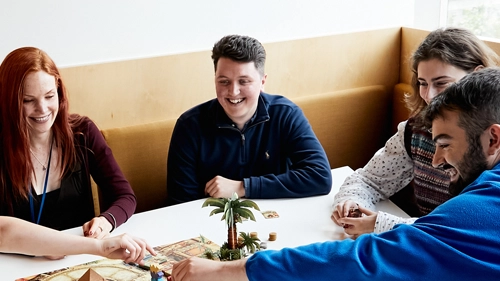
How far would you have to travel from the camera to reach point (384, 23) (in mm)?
3551

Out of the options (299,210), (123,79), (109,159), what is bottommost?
(299,210)

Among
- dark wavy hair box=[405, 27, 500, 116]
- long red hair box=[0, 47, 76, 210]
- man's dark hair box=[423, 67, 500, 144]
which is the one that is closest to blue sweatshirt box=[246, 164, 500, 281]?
man's dark hair box=[423, 67, 500, 144]

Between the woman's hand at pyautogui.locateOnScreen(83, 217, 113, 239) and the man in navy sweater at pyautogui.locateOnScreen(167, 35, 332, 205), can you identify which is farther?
the man in navy sweater at pyautogui.locateOnScreen(167, 35, 332, 205)

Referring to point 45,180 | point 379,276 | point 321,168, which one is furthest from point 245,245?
point 45,180

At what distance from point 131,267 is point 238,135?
3.00 feet

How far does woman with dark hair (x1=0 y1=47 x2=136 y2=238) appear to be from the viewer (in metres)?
2.12

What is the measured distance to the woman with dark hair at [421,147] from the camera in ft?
6.93

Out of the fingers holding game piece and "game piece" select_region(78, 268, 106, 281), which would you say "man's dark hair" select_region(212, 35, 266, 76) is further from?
"game piece" select_region(78, 268, 106, 281)

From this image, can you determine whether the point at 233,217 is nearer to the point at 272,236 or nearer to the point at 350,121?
the point at 272,236

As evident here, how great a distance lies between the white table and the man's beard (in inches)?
22.2

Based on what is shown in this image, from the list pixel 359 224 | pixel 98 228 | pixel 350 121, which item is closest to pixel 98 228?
pixel 98 228

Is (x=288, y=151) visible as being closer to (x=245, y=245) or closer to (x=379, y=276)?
(x=245, y=245)

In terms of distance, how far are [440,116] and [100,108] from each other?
1862mm

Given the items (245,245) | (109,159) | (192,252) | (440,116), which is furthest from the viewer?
(109,159)
